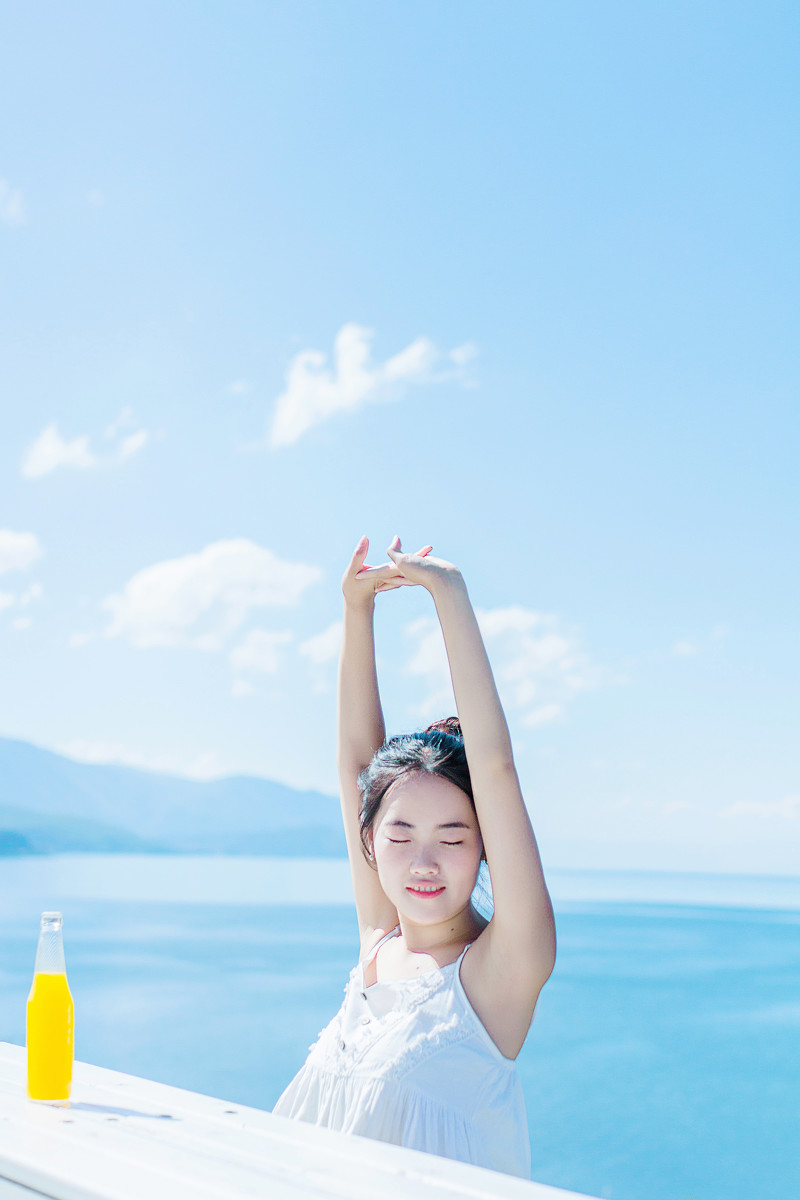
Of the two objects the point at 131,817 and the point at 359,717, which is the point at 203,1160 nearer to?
the point at 359,717

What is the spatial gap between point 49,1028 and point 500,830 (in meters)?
0.51

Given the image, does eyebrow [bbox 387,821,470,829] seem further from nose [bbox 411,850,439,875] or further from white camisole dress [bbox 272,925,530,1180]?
white camisole dress [bbox 272,925,530,1180]

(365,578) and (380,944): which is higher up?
(365,578)

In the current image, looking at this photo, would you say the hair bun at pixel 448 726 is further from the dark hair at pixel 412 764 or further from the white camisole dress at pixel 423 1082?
the white camisole dress at pixel 423 1082

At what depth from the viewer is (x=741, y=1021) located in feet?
45.5

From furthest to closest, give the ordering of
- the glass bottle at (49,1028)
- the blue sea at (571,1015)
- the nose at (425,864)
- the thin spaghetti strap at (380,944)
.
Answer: the blue sea at (571,1015) → the thin spaghetti strap at (380,944) → the nose at (425,864) → the glass bottle at (49,1028)

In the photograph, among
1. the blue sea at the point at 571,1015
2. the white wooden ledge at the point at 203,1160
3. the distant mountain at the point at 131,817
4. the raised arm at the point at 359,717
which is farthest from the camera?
the distant mountain at the point at 131,817

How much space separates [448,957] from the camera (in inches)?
53.1

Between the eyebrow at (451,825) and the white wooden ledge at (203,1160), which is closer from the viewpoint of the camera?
the white wooden ledge at (203,1160)

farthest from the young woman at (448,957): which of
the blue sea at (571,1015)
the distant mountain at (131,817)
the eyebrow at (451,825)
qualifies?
the distant mountain at (131,817)

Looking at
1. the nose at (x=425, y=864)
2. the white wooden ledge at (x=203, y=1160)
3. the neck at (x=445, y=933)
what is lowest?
the white wooden ledge at (x=203, y=1160)

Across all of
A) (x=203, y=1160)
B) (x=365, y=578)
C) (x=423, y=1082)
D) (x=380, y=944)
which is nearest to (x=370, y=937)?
(x=380, y=944)

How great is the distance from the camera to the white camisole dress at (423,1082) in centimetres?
119

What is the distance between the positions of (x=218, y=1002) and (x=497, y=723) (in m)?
13.3
